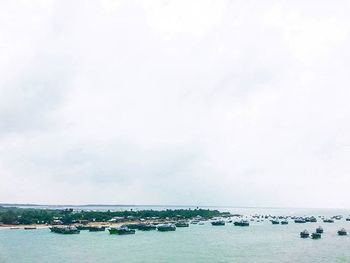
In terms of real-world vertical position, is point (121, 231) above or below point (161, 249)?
above

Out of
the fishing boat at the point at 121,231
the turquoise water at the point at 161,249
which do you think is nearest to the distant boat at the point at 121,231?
the fishing boat at the point at 121,231

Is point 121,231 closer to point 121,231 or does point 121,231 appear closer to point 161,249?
point 121,231

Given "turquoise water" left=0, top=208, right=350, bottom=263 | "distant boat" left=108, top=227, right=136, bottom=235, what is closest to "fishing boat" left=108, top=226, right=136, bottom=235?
"distant boat" left=108, top=227, right=136, bottom=235

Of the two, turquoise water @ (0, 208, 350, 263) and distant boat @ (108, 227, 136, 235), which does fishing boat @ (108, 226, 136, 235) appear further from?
turquoise water @ (0, 208, 350, 263)

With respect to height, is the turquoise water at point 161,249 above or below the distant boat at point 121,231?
below

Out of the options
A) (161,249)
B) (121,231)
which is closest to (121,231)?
(121,231)

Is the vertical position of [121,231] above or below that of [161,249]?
above

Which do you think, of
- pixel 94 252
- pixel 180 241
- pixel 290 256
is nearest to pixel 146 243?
pixel 180 241

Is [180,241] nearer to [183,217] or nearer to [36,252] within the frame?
[36,252]

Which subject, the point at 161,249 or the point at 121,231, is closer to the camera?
the point at 161,249

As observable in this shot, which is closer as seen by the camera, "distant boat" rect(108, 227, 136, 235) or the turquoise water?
the turquoise water

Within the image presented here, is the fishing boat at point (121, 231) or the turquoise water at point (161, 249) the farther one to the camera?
the fishing boat at point (121, 231)

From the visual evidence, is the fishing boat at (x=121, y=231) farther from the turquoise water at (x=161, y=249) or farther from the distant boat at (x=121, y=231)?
the turquoise water at (x=161, y=249)

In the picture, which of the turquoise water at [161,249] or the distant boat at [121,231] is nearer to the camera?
the turquoise water at [161,249]
